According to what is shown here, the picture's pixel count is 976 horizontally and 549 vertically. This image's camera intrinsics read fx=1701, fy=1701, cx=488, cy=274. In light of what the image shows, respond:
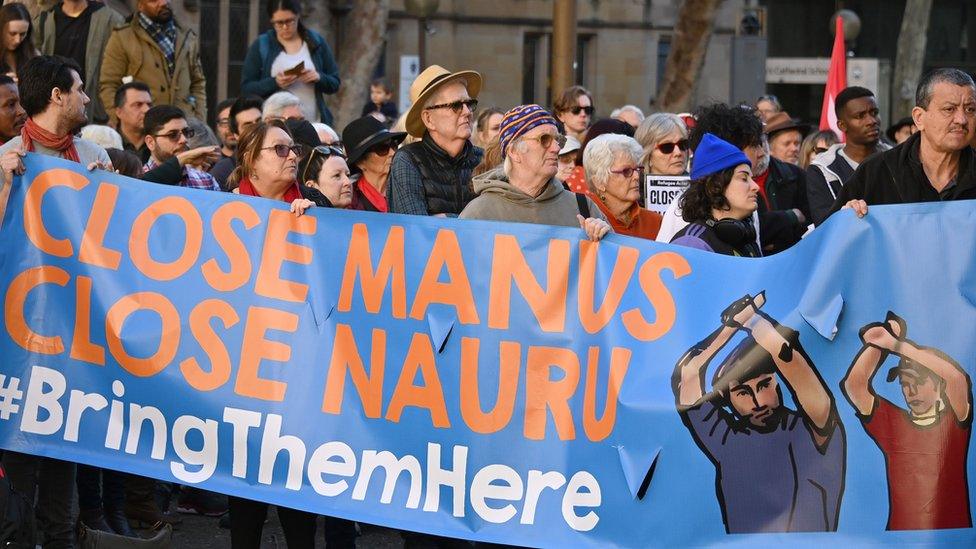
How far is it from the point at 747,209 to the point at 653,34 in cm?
2665

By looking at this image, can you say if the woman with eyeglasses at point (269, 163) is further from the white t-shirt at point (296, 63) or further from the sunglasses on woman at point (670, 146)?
the white t-shirt at point (296, 63)

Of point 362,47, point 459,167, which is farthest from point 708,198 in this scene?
point 362,47

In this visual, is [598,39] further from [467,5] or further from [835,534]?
[835,534]

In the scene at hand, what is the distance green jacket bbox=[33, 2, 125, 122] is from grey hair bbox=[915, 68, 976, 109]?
21.8 feet

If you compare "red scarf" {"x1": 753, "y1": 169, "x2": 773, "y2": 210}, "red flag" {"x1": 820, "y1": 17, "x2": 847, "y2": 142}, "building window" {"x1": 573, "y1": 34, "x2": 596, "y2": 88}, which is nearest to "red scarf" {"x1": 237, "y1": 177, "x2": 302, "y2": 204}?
"red scarf" {"x1": 753, "y1": 169, "x2": 773, "y2": 210}

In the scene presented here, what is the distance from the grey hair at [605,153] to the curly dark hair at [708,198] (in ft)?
2.97

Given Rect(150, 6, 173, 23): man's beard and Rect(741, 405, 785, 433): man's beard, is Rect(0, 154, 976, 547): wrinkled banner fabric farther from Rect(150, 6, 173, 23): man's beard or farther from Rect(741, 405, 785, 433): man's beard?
Rect(150, 6, 173, 23): man's beard

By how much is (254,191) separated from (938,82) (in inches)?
105

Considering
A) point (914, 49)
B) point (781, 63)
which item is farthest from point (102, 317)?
point (914, 49)

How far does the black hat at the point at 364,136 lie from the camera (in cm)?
816

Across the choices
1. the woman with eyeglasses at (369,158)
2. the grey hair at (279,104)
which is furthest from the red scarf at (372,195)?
the grey hair at (279,104)

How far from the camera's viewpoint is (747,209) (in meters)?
6.43

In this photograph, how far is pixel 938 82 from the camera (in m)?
6.29

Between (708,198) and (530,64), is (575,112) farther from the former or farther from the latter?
(530,64)
